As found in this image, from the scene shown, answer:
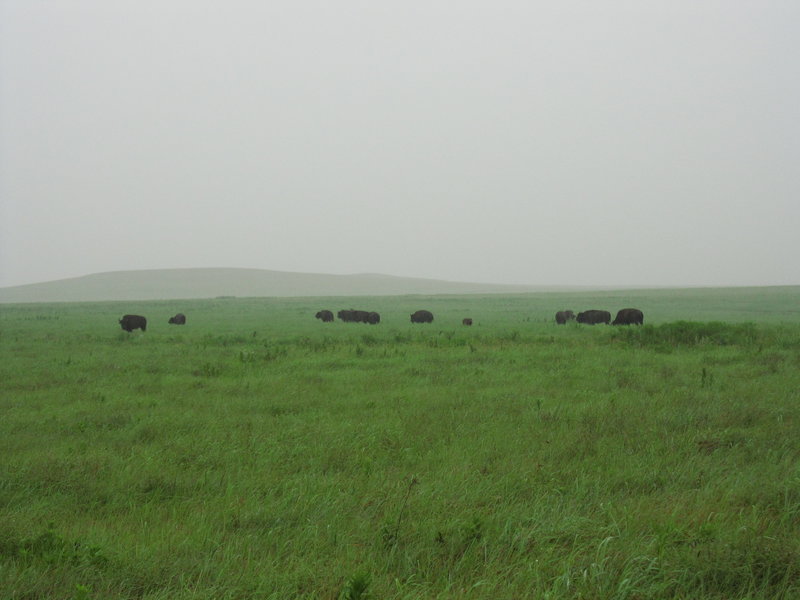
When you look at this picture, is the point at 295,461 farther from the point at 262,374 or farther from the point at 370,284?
the point at 370,284

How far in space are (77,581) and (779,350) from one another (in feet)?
51.3

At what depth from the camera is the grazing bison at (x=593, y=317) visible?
89.9 feet

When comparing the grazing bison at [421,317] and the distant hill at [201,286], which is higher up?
the distant hill at [201,286]

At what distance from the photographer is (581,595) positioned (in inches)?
115

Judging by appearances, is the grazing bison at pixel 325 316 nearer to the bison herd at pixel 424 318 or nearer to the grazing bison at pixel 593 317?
the bison herd at pixel 424 318

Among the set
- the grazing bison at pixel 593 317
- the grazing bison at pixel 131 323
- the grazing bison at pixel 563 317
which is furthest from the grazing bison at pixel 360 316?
the grazing bison at pixel 593 317

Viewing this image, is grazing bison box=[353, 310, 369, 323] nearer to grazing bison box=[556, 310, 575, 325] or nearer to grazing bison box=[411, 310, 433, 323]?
grazing bison box=[411, 310, 433, 323]

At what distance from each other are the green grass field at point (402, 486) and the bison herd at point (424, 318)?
45.3ft

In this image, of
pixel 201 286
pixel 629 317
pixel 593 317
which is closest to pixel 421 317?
pixel 593 317

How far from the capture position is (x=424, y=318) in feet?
97.6

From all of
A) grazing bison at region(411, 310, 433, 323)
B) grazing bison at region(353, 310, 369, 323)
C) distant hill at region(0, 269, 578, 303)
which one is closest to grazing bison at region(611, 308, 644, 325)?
grazing bison at region(411, 310, 433, 323)

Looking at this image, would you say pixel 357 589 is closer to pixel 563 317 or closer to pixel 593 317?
pixel 563 317

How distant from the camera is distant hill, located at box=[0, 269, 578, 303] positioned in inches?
4665

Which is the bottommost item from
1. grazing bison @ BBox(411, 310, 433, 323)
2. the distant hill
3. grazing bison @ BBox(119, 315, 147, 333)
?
grazing bison @ BBox(411, 310, 433, 323)
